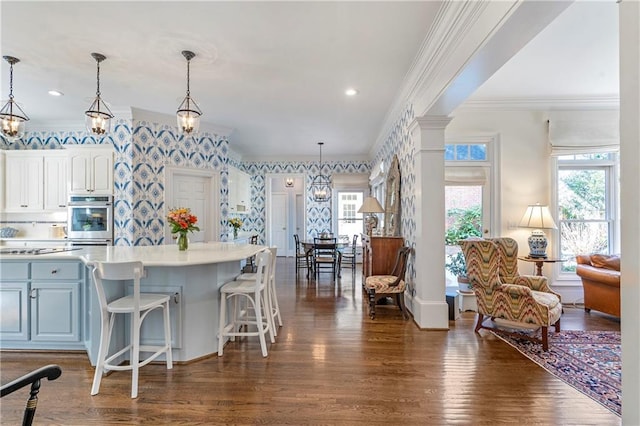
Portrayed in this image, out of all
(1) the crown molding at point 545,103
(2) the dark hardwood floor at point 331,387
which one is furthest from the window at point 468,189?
(2) the dark hardwood floor at point 331,387

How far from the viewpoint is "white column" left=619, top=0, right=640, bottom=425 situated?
101 centimetres

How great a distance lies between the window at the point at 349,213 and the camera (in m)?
8.64

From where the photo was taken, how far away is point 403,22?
261cm

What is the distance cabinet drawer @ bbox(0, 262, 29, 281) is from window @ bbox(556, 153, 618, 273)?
6.45m

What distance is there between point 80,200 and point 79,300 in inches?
109

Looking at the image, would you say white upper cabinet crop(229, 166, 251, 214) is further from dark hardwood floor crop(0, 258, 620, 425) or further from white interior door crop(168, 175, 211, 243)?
dark hardwood floor crop(0, 258, 620, 425)

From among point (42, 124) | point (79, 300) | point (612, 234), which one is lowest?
point (79, 300)

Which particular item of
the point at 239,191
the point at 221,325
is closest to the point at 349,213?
the point at 239,191

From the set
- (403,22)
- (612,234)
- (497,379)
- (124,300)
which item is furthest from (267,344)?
(612,234)

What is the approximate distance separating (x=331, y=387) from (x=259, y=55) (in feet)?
10.3

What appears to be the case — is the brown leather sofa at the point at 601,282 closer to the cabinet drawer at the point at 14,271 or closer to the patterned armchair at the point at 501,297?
the patterned armchair at the point at 501,297

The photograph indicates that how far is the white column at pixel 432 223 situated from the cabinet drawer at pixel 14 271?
3.92 metres

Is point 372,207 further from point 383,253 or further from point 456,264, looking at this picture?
point 456,264

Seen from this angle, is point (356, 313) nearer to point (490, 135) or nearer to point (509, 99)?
point (490, 135)
